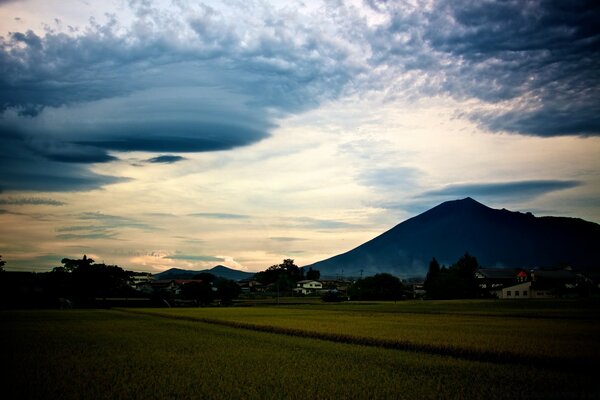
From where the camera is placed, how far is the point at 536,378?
516 inches

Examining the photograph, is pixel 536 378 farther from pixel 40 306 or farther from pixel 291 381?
pixel 40 306

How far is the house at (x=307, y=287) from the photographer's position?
151600mm

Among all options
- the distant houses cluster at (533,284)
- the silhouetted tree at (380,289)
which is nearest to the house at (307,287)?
the distant houses cluster at (533,284)

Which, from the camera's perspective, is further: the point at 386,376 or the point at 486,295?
the point at 486,295

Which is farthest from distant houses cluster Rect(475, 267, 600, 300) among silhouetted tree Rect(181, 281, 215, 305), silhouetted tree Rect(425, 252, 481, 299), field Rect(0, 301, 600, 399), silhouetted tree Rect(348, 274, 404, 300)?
field Rect(0, 301, 600, 399)

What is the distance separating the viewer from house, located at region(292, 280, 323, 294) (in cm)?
15160

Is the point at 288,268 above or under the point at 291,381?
above

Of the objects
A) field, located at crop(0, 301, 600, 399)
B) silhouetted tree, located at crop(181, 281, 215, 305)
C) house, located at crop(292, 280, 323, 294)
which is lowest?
field, located at crop(0, 301, 600, 399)

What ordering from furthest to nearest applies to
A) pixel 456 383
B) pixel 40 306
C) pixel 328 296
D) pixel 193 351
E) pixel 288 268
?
pixel 288 268 → pixel 328 296 → pixel 40 306 → pixel 193 351 → pixel 456 383

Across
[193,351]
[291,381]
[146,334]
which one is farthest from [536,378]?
[146,334]

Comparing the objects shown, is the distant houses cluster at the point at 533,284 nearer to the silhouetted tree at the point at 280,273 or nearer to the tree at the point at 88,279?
the tree at the point at 88,279

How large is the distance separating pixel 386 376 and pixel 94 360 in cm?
1005

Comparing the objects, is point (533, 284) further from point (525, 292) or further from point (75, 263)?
point (75, 263)

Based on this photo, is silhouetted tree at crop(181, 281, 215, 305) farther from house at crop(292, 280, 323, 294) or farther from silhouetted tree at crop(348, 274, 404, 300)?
house at crop(292, 280, 323, 294)
